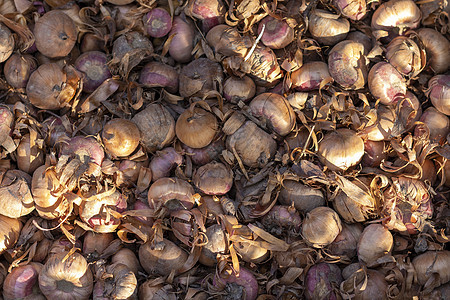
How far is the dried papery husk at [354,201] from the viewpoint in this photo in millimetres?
1643

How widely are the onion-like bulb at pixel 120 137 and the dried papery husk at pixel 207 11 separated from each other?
551 mm

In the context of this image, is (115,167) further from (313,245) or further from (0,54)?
(313,245)

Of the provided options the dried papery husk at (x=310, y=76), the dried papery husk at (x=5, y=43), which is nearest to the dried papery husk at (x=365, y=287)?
the dried papery husk at (x=310, y=76)

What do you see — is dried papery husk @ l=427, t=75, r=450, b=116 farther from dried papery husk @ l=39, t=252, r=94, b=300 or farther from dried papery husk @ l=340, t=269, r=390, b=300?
dried papery husk @ l=39, t=252, r=94, b=300

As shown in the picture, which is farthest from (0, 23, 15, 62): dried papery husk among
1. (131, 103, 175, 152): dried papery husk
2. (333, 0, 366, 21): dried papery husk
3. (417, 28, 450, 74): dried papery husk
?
(417, 28, 450, 74): dried papery husk

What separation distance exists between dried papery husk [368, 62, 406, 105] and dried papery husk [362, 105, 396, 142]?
0.22 feet

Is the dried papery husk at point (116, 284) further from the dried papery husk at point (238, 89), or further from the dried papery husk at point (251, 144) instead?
the dried papery husk at point (238, 89)

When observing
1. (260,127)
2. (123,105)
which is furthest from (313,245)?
(123,105)

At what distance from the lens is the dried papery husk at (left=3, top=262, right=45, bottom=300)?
160 cm

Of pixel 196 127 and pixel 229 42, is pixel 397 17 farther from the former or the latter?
pixel 196 127

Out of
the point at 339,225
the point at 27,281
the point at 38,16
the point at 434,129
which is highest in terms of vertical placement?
the point at 38,16

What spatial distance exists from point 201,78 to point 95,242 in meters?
0.79

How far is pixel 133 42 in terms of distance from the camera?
186cm

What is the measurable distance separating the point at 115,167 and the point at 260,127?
1.97 ft
